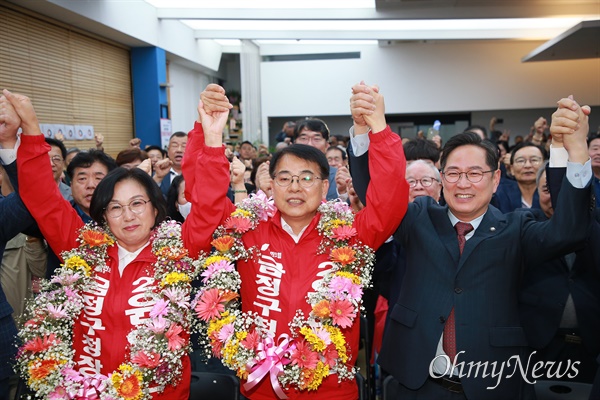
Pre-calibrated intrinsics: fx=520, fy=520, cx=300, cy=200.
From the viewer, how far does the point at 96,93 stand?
380 inches

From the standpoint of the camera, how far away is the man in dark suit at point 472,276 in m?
2.05

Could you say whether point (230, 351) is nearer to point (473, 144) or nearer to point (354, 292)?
point (354, 292)

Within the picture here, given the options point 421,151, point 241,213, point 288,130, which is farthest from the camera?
point 288,130

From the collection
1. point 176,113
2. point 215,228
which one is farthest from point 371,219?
point 176,113

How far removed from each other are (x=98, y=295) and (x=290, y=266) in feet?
2.86

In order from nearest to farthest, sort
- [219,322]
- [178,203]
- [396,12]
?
[219,322], [178,203], [396,12]

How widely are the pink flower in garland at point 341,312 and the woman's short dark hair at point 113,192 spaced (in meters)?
0.97

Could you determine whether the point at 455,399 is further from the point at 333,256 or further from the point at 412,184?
the point at 412,184

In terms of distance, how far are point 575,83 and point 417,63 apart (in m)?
4.61

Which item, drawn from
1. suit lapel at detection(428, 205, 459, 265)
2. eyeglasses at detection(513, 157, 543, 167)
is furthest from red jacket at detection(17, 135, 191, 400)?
eyeglasses at detection(513, 157, 543, 167)

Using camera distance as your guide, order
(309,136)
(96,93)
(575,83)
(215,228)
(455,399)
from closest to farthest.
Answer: (455,399)
(215,228)
(309,136)
(96,93)
(575,83)

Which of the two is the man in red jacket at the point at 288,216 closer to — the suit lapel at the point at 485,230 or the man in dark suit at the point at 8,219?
the suit lapel at the point at 485,230

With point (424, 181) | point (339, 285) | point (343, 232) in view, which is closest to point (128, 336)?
point (339, 285)

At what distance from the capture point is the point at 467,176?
2.30m
